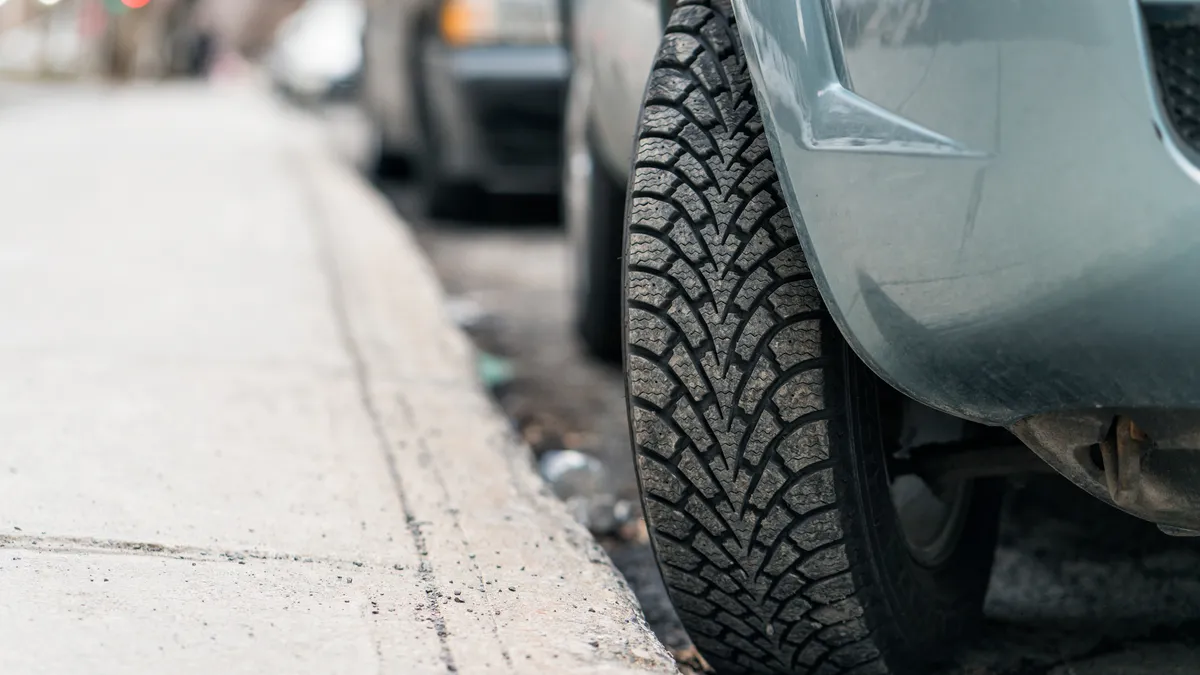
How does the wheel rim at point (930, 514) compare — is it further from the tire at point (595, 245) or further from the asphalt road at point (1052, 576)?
the tire at point (595, 245)

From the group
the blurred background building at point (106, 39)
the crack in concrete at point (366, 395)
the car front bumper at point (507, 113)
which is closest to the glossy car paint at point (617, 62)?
the crack in concrete at point (366, 395)

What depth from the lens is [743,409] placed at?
1562 millimetres

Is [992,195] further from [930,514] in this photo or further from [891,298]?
[930,514]

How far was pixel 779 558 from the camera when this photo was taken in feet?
5.28

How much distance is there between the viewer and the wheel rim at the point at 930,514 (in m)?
1.75

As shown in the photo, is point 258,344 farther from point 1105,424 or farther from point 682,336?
point 1105,424

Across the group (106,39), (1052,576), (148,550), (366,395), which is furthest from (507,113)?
(106,39)

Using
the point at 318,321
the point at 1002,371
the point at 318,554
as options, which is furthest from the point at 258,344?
the point at 1002,371

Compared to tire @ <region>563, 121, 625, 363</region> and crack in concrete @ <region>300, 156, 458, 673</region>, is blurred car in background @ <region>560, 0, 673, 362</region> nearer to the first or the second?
tire @ <region>563, 121, 625, 363</region>

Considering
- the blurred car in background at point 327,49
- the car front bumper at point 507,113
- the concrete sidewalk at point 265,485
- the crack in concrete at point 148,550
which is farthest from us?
the blurred car in background at point 327,49

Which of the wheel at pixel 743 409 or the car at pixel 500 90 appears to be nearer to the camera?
the wheel at pixel 743 409

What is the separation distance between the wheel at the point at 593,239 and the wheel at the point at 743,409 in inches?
64.0

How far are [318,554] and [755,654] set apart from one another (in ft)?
1.90

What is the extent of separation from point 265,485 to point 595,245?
1.54 metres
